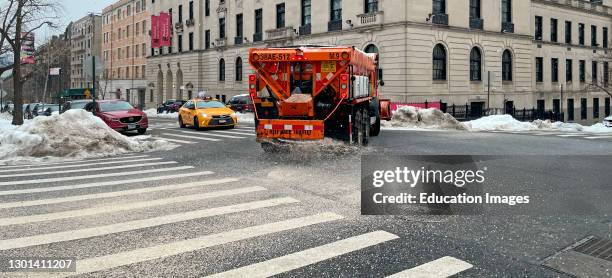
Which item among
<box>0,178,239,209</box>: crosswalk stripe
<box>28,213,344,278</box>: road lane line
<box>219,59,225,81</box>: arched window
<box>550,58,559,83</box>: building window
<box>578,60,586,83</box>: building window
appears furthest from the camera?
<box>219,59,225,81</box>: arched window

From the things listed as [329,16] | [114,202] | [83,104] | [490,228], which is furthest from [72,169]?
[329,16]

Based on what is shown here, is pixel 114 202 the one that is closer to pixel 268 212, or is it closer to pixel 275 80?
pixel 268 212

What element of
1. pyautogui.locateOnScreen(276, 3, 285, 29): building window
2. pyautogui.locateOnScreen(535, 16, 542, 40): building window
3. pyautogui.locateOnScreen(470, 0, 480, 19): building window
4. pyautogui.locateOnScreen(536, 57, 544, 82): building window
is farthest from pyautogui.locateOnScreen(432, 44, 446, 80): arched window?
pyautogui.locateOnScreen(535, 16, 542, 40): building window

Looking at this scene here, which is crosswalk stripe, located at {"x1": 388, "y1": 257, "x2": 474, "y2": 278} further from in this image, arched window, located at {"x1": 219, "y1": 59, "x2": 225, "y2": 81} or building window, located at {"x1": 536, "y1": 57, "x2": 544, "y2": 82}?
arched window, located at {"x1": 219, "y1": 59, "x2": 225, "y2": 81}

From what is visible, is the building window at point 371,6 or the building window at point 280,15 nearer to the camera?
the building window at point 371,6

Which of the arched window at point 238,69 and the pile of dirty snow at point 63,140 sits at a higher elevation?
the arched window at point 238,69

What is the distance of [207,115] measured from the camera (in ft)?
75.8

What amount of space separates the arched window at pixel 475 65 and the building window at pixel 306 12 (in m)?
13.6

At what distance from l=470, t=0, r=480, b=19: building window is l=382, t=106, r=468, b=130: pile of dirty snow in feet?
55.1

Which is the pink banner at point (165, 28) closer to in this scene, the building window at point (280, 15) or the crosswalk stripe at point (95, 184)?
the building window at point (280, 15)

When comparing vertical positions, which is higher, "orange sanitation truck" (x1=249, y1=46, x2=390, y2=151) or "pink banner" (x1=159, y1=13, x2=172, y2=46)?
"pink banner" (x1=159, y1=13, x2=172, y2=46)

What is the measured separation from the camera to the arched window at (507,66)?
42094 millimetres

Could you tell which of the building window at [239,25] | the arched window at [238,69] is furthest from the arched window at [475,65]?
the building window at [239,25]

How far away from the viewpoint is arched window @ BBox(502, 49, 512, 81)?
42.1m
